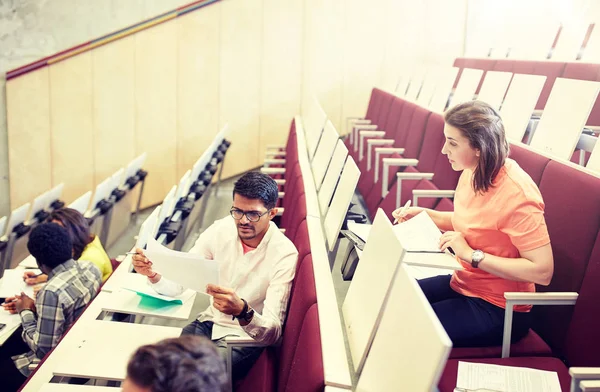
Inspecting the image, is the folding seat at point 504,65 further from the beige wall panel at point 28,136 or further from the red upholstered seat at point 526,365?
the beige wall panel at point 28,136

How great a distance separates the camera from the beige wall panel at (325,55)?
1955 millimetres

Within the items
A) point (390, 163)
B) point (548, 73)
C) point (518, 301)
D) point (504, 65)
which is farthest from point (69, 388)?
point (504, 65)

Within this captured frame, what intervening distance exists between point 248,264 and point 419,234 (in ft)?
0.61

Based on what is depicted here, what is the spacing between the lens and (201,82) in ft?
6.43

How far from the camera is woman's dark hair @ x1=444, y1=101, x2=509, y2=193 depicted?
0.62 metres

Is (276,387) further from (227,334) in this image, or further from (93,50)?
(93,50)

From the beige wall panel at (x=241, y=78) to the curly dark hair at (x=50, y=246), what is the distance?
4.09 ft

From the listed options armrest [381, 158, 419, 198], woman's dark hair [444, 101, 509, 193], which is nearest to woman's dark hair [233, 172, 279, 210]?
woman's dark hair [444, 101, 509, 193]

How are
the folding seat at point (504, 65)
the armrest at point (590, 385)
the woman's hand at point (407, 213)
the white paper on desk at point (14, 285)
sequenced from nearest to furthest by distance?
the armrest at point (590, 385), the woman's hand at point (407, 213), the white paper on desk at point (14, 285), the folding seat at point (504, 65)

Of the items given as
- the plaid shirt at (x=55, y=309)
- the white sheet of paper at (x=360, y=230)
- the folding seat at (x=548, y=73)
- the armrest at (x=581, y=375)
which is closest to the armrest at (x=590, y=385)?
the armrest at (x=581, y=375)

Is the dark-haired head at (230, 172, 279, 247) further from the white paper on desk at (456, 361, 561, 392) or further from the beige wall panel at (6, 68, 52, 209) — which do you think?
the beige wall panel at (6, 68, 52, 209)

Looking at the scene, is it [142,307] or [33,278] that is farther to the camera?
[33,278]

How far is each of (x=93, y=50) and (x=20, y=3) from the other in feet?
0.80

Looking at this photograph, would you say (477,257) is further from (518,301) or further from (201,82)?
(201,82)
